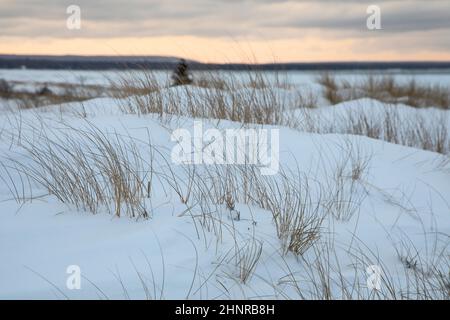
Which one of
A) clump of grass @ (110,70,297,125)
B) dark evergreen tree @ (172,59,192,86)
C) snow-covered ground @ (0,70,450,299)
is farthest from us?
dark evergreen tree @ (172,59,192,86)

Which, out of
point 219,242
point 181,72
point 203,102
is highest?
point 181,72

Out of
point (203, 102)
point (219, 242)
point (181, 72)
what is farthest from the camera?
point (181, 72)

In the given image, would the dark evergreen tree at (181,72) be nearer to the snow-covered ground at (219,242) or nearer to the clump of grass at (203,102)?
the clump of grass at (203,102)

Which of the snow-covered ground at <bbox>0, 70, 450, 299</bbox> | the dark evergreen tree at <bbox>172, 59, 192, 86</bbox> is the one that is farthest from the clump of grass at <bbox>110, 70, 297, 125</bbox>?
the dark evergreen tree at <bbox>172, 59, 192, 86</bbox>

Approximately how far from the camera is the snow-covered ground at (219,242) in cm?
191

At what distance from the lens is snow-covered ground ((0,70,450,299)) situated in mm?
1907

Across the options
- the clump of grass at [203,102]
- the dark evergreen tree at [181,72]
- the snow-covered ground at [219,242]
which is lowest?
the snow-covered ground at [219,242]

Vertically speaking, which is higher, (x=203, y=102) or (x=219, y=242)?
(x=203, y=102)

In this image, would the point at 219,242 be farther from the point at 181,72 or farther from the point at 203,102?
the point at 181,72

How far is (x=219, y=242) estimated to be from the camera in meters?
2.21

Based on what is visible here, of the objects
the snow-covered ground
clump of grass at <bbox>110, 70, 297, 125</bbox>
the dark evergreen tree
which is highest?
the dark evergreen tree

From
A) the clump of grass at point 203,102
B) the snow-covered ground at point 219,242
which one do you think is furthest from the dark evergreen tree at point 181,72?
the snow-covered ground at point 219,242

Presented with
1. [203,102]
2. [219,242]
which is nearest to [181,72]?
[203,102]

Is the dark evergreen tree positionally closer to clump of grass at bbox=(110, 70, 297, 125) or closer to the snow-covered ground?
clump of grass at bbox=(110, 70, 297, 125)
